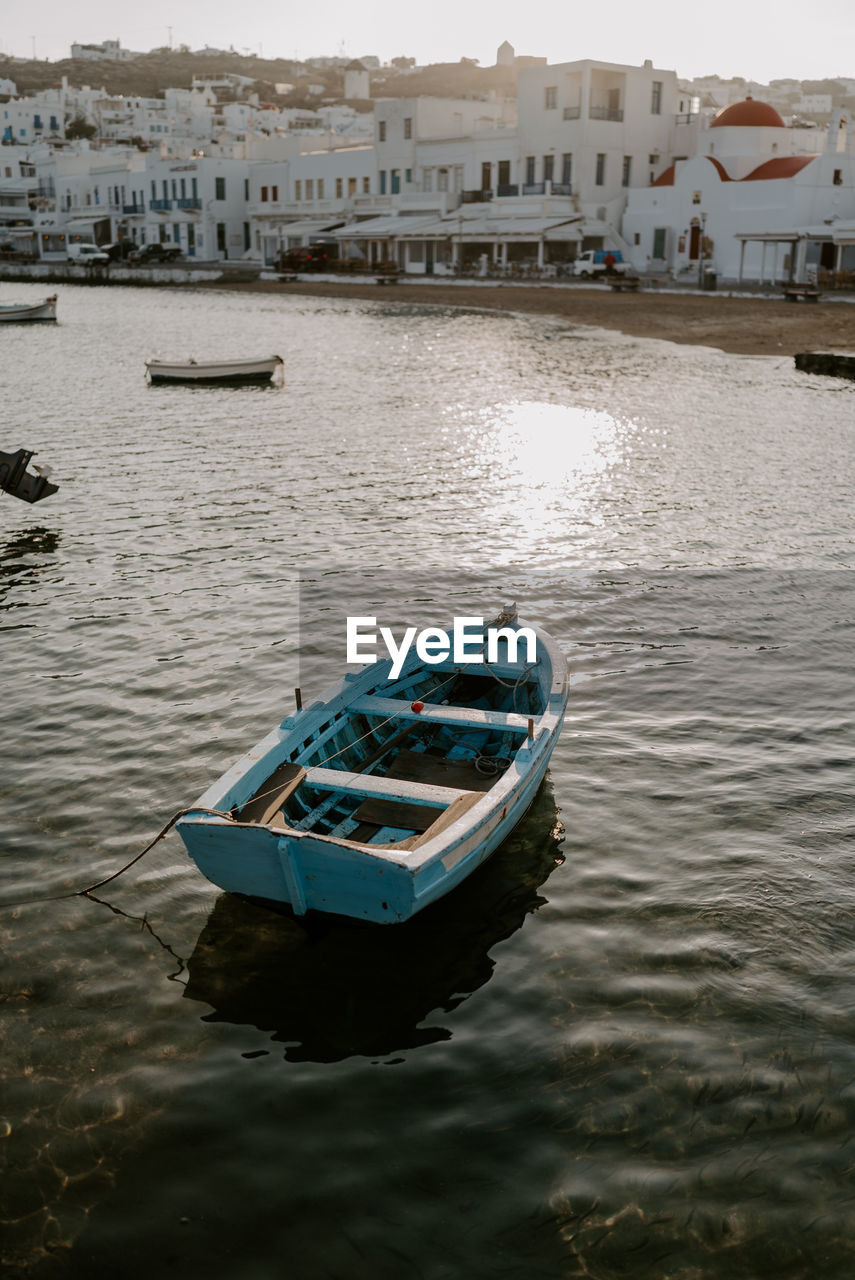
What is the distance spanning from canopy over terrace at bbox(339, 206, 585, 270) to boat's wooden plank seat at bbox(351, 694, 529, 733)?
63.8 metres

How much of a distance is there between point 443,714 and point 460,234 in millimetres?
68631

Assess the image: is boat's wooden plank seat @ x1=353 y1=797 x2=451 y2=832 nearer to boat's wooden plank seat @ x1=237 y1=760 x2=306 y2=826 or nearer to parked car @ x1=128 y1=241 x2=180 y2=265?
boat's wooden plank seat @ x1=237 y1=760 x2=306 y2=826

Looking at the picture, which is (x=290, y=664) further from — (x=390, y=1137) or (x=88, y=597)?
(x=390, y=1137)

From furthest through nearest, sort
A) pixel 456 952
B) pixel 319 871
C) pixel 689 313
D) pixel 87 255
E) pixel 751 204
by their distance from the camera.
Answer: pixel 87 255 < pixel 751 204 < pixel 689 313 < pixel 456 952 < pixel 319 871

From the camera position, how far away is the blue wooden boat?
6074 millimetres

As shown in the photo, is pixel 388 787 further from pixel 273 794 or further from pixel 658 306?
pixel 658 306

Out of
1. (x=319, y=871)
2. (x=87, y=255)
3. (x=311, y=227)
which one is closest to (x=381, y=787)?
(x=319, y=871)

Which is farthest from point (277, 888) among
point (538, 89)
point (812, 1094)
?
point (538, 89)

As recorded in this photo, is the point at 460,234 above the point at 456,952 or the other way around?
above

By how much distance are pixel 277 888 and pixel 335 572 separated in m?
8.86

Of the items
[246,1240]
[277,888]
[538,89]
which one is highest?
[538,89]

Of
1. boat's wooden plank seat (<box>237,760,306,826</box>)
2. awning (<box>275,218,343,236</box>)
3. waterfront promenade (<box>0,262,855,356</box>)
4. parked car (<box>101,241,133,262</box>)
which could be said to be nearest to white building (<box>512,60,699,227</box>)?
waterfront promenade (<box>0,262,855,356</box>)

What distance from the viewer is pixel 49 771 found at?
891 cm

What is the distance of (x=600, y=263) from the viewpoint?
64.8 m
